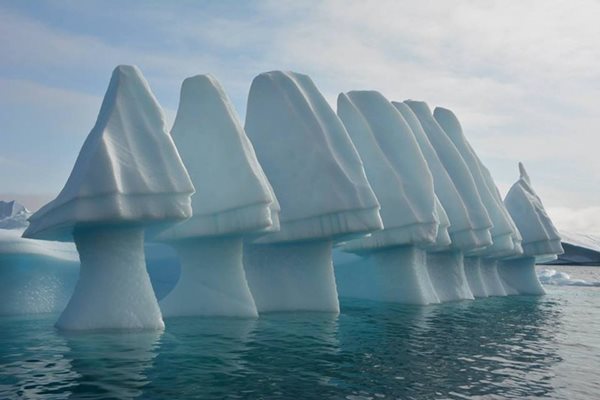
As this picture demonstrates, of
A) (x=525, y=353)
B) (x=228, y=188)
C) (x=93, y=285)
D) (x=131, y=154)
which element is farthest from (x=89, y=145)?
(x=525, y=353)

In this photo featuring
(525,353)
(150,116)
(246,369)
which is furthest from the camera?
(150,116)

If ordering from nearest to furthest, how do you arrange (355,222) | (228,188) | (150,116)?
(150,116), (228,188), (355,222)

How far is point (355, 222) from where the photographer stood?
1741 centimetres

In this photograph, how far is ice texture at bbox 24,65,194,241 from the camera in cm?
1148

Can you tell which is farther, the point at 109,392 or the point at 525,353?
the point at 525,353

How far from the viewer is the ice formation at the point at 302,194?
17.5m

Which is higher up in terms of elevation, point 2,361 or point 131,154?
point 131,154

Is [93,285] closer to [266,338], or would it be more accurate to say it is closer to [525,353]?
[266,338]

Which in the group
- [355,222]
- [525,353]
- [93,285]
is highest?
[355,222]

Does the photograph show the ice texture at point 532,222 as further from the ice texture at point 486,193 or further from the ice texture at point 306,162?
the ice texture at point 306,162

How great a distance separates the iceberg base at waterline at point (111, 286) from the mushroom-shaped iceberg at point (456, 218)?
15.0 m

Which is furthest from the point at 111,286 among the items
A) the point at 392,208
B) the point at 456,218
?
the point at 456,218

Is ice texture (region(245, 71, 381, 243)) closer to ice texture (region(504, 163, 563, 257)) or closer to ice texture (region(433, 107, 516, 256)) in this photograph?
ice texture (region(433, 107, 516, 256))

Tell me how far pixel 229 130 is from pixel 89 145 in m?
3.84
